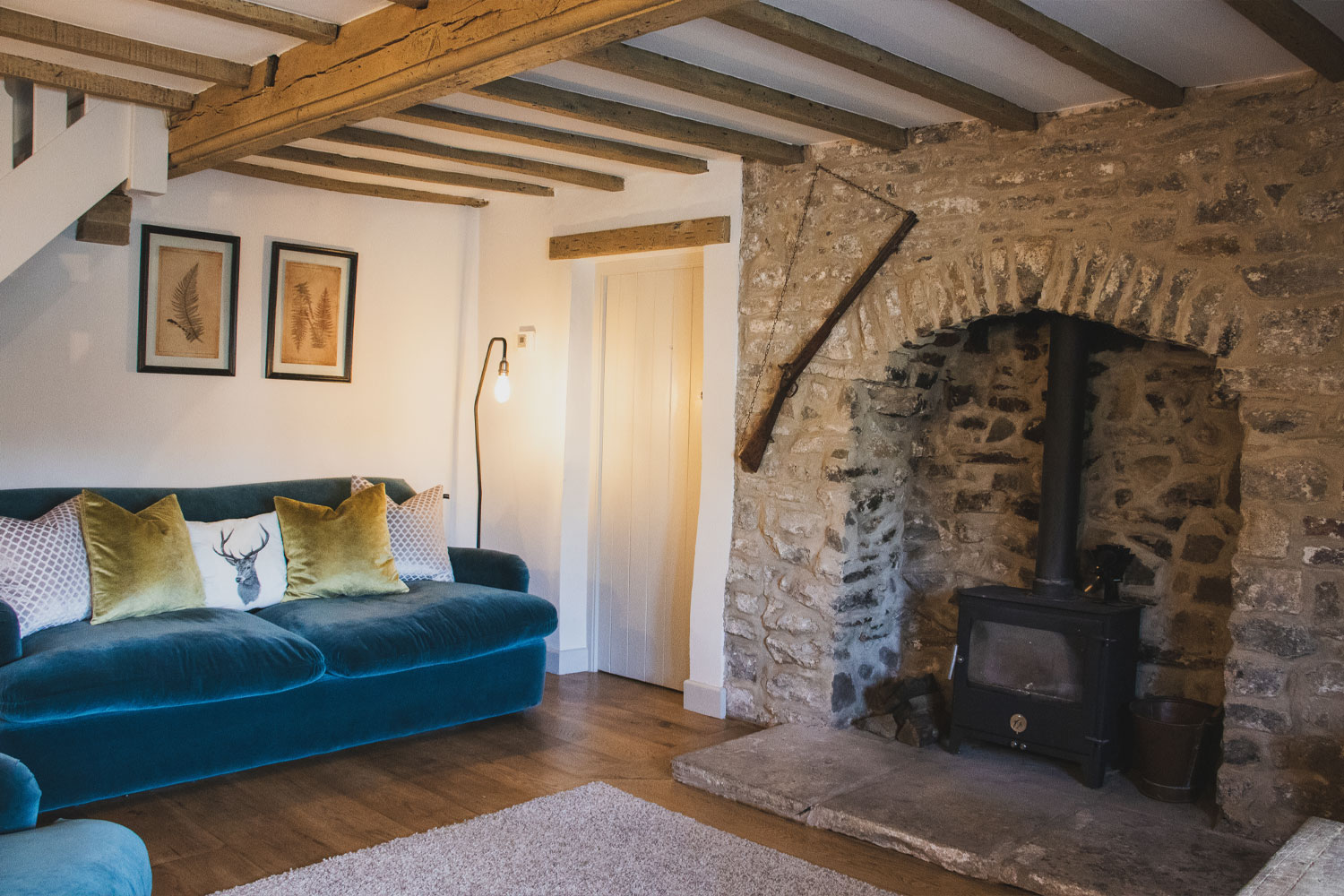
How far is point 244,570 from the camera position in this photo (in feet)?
13.6

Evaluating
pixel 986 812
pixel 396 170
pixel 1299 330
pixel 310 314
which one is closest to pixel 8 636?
pixel 310 314

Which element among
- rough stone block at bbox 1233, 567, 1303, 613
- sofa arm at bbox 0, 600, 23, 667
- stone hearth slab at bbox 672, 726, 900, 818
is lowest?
stone hearth slab at bbox 672, 726, 900, 818

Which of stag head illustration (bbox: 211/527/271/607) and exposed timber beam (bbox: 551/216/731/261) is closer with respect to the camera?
stag head illustration (bbox: 211/527/271/607)

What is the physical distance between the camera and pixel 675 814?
11.1 ft

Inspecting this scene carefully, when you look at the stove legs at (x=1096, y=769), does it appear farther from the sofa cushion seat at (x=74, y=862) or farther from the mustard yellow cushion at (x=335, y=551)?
the sofa cushion seat at (x=74, y=862)

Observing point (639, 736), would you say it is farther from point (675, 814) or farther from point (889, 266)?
point (889, 266)

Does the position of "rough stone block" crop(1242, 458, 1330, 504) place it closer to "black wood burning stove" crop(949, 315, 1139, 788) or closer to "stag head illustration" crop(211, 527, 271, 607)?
"black wood burning stove" crop(949, 315, 1139, 788)

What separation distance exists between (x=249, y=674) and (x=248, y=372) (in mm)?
1805

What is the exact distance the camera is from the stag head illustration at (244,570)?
412 cm

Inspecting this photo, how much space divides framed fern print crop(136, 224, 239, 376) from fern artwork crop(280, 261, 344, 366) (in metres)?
0.24

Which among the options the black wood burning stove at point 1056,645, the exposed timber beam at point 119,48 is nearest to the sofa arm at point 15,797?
the exposed timber beam at point 119,48

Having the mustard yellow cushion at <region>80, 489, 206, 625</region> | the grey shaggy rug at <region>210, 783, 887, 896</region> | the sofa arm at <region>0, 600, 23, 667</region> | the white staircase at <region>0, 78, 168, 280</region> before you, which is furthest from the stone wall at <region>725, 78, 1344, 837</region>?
the sofa arm at <region>0, 600, 23, 667</region>

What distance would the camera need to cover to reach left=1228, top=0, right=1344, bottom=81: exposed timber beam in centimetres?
256

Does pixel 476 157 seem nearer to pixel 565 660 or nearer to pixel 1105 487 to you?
pixel 565 660
